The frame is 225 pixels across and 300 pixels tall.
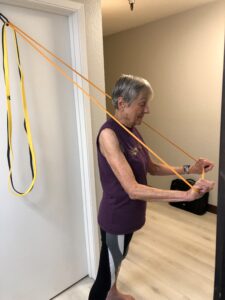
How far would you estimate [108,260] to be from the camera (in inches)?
57.2

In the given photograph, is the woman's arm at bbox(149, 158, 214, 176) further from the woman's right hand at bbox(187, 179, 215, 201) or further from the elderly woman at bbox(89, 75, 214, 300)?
the woman's right hand at bbox(187, 179, 215, 201)

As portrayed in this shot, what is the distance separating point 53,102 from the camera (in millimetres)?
1597

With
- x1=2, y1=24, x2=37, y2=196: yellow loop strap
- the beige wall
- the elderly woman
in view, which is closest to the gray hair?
the elderly woman

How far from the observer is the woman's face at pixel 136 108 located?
125cm

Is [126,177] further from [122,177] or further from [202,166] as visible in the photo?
[202,166]

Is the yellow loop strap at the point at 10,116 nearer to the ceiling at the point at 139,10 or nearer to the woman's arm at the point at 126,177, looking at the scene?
Result: the woman's arm at the point at 126,177

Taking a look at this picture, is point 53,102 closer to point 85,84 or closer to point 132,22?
point 85,84

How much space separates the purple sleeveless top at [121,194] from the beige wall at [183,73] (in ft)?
5.77

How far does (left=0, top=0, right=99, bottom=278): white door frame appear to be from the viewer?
4.76 feet

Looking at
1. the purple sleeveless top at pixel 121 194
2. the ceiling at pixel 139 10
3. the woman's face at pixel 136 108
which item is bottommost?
the purple sleeveless top at pixel 121 194

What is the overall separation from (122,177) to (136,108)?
1.13 feet

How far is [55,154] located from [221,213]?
48.8 inches

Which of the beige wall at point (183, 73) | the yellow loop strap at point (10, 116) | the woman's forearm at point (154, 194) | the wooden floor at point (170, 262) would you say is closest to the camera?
the woman's forearm at point (154, 194)

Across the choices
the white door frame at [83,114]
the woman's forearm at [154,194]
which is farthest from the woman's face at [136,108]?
Answer: the white door frame at [83,114]
